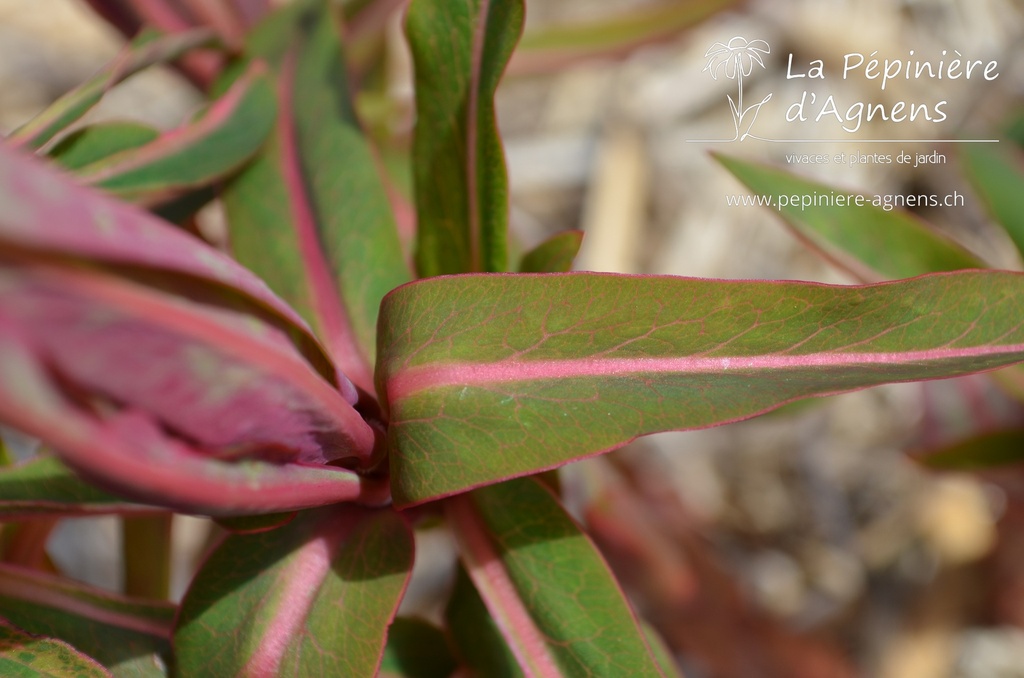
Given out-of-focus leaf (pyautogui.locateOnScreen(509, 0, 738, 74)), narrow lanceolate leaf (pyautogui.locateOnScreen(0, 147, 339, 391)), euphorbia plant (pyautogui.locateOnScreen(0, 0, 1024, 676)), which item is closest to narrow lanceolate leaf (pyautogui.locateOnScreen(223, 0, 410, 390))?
euphorbia plant (pyautogui.locateOnScreen(0, 0, 1024, 676))

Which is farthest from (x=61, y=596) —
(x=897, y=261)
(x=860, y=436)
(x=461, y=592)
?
(x=860, y=436)

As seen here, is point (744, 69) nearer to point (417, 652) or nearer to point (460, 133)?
point (460, 133)

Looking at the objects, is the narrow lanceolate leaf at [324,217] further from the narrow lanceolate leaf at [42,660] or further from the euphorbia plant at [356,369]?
the narrow lanceolate leaf at [42,660]

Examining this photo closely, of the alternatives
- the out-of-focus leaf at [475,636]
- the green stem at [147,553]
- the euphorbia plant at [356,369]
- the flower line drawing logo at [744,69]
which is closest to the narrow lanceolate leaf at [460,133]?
the euphorbia plant at [356,369]

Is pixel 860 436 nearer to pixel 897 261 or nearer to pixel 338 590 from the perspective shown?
pixel 897 261

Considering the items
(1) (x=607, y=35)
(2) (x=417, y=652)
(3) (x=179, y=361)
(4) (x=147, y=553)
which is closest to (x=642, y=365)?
(3) (x=179, y=361)

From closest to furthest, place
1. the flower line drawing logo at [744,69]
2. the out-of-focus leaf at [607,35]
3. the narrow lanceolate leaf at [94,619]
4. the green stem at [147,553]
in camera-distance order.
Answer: the narrow lanceolate leaf at [94,619], the green stem at [147,553], the out-of-focus leaf at [607,35], the flower line drawing logo at [744,69]
